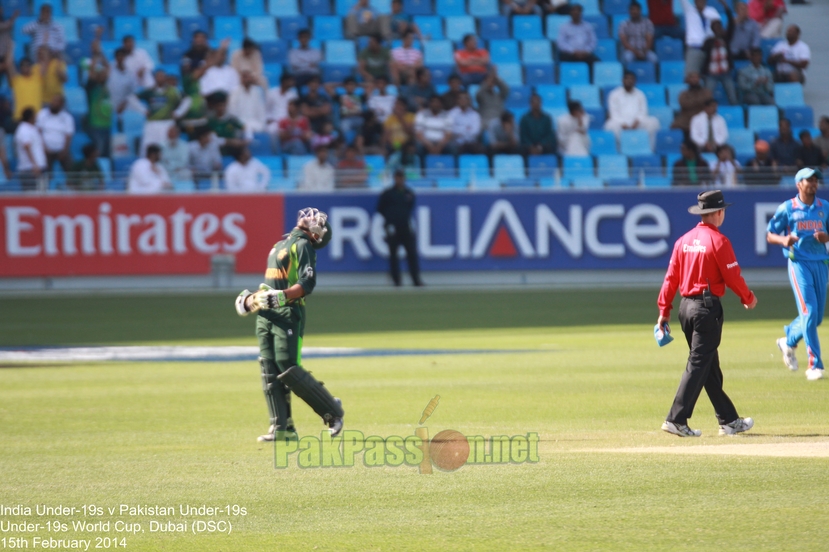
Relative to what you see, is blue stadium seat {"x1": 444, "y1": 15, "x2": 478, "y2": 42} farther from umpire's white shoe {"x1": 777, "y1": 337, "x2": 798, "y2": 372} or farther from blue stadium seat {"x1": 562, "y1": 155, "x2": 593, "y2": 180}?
umpire's white shoe {"x1": 777, "y1": 337, "x2": 798, "y2": 372}

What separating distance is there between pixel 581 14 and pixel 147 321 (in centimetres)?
1349

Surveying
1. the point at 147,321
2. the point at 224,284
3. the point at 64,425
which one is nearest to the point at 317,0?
the point at 224,284

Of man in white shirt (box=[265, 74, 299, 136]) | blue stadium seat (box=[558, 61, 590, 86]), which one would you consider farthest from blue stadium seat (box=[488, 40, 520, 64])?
man in white shirt (box=[265, 74, 299, 136])

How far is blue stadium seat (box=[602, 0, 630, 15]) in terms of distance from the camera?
1160 inches

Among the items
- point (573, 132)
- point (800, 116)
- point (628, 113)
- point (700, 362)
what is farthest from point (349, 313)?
point (800, 116)

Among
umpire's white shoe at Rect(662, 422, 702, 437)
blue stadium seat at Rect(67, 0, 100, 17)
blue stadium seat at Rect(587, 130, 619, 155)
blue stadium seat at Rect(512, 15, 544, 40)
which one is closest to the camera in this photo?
umpire's white shoe at Rect(662, 422, 702, 437)

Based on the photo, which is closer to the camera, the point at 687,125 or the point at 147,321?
the point at 147,321

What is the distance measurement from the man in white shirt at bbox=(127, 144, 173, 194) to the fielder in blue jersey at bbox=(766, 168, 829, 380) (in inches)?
573

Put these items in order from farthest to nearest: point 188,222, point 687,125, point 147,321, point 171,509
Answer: point 687,125 < point 188,222 < point 147,321 < point 171,509

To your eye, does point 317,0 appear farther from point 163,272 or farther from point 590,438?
point 590,438

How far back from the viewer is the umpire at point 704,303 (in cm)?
893

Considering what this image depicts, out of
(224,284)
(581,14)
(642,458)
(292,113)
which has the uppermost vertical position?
(581,14)

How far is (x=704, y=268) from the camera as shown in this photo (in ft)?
29.4

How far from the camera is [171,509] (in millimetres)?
7016
